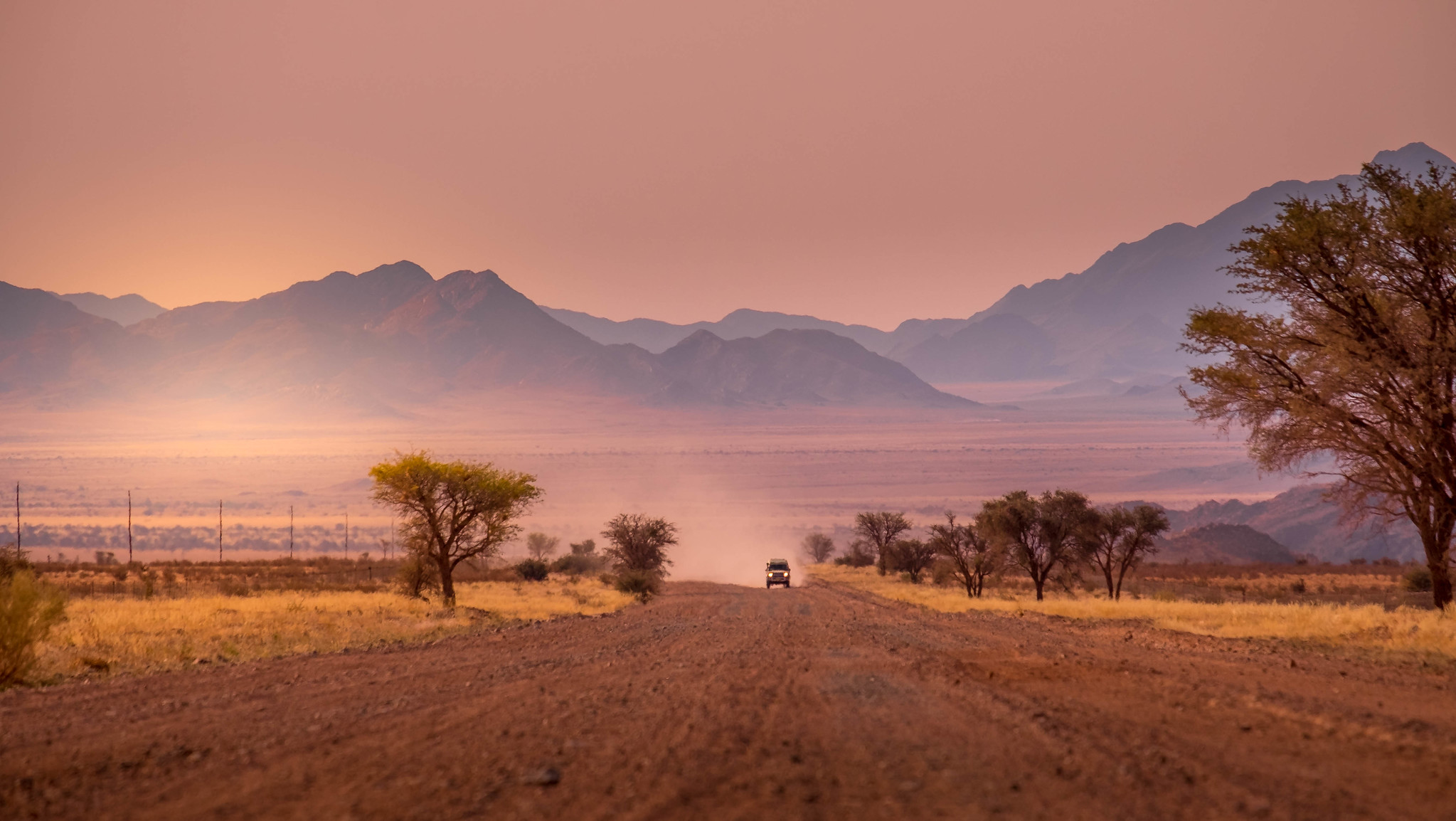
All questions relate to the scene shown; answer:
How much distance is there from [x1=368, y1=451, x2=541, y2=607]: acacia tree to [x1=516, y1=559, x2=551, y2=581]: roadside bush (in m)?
26.3

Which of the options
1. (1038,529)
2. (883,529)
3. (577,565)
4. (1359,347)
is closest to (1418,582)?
(1038,529)

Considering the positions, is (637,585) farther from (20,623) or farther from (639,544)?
(20,623)

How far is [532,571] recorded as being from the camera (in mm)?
64312

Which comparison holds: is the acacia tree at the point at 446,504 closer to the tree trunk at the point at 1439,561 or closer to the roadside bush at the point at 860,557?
the tree trunk at the point at 1439,561

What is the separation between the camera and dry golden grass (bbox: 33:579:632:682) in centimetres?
1553

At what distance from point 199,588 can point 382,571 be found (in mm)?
21194

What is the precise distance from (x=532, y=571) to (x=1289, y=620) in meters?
51.5

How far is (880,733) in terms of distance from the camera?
859 centimetres

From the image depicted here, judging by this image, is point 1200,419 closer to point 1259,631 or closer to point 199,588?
point 1259,631

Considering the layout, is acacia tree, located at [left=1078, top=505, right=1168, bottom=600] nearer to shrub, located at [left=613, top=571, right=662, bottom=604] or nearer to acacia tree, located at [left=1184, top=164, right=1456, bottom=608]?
shrub, located at [left=613, top=571, right=662, bottom=604]

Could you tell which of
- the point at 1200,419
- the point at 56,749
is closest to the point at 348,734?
the point at 56,749

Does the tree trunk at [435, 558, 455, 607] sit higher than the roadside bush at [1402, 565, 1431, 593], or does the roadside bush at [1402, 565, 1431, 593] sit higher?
the tree trunk at [435, 558, 455, 607]

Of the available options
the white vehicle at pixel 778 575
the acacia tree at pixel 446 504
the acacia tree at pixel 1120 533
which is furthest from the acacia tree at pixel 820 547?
the acacia tree at pixel 446 504

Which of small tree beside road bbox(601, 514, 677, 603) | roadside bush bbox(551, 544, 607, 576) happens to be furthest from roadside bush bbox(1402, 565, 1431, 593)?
roadside bush bbox(551, 544, 607, 576)
